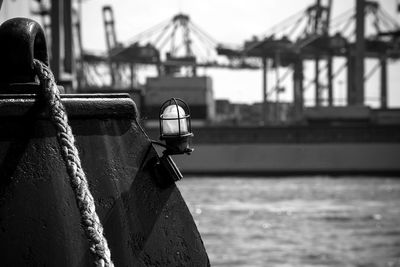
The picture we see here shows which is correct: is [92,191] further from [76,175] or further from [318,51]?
[318,51]

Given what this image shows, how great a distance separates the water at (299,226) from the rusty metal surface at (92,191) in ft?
41.4

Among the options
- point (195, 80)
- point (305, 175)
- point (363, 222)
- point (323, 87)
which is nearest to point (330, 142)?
point (305, 175)

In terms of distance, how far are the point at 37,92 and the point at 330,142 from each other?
207 ft

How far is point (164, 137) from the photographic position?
10.8 feet

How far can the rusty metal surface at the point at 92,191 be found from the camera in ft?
9.93

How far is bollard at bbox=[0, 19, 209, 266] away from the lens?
119 inches

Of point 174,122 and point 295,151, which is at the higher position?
point 174,122

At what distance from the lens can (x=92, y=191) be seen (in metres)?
3.13

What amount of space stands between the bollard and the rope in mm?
76

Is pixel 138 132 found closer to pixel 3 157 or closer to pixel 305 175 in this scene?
pixel 3 157

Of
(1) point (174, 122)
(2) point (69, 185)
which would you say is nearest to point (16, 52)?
(2) point (69, 185)

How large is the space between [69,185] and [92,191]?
0.09m

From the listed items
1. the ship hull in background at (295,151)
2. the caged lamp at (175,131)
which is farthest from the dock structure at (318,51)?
the caged lamp at (175,131)

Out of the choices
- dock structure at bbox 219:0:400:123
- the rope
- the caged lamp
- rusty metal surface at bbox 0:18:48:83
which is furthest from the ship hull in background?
the rope
